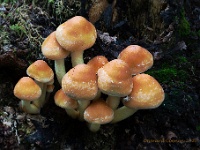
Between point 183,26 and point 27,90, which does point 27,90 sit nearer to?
point 27,90

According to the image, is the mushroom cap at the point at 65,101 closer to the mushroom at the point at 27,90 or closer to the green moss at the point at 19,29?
the mushroom at the point at 27,90

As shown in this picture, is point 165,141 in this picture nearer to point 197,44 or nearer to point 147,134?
point 147,134

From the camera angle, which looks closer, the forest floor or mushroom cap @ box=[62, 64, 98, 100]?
mushroom cap @ box=[62, 64, 98, 100]

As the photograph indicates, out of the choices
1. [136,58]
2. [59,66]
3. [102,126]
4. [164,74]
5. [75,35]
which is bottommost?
[102,126]

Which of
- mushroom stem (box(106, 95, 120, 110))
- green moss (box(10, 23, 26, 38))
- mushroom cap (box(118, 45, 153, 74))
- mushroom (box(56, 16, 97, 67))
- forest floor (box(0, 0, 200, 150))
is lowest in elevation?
forest floor (box(0, 0, 200, 150))

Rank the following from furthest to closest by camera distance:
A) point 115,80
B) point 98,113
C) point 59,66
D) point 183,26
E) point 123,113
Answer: point 183,26 < point 59,66 < point 123,113 < point 98,113 < point 115,80

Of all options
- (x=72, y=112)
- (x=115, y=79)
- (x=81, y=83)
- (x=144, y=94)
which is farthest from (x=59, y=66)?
(x=144, y=94)

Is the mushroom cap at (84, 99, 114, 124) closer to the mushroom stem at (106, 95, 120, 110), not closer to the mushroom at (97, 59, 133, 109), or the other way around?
the mushroom stem at (106, 95, 120, 110)

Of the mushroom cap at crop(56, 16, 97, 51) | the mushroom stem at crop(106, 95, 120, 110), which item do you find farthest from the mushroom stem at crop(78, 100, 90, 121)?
the mushroom cap at crop(56, 16, 97, 51)
